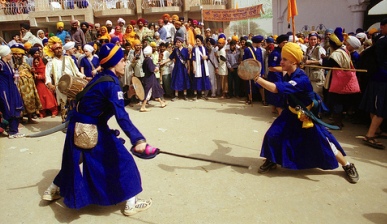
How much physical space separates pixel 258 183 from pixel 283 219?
0.86m

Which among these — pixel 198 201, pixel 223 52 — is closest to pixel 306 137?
pixel 198 201

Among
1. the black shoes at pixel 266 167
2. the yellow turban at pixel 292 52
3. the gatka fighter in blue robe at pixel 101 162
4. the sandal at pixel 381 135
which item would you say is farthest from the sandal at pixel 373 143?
the gatka fighter in blue robe at pixel 101 162

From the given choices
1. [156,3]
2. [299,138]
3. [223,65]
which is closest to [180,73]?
[223,65]

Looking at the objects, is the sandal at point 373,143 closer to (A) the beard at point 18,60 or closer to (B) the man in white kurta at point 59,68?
(B) the man in white kurta at point 59,68

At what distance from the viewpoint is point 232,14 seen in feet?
50.0

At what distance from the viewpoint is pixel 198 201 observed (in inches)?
143

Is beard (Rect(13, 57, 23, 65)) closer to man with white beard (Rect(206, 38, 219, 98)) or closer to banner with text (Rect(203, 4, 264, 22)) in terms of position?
man with white beard (Rect(206, 38, 219, 98))

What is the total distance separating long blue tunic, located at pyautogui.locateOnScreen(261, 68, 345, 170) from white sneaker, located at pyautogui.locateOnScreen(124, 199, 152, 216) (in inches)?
68.6

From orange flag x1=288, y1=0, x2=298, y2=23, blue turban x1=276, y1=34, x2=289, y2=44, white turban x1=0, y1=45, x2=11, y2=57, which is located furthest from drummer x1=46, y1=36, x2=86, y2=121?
orange flag x1=288, y1=0, x2=298, y2=23

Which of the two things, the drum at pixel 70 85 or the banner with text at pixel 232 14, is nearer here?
the drum at pixel 70 85

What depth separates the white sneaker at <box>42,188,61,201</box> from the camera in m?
3.65

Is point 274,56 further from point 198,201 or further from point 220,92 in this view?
point 198,201

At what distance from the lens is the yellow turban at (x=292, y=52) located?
12.6ft

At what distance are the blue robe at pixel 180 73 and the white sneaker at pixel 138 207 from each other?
21.5 ft
